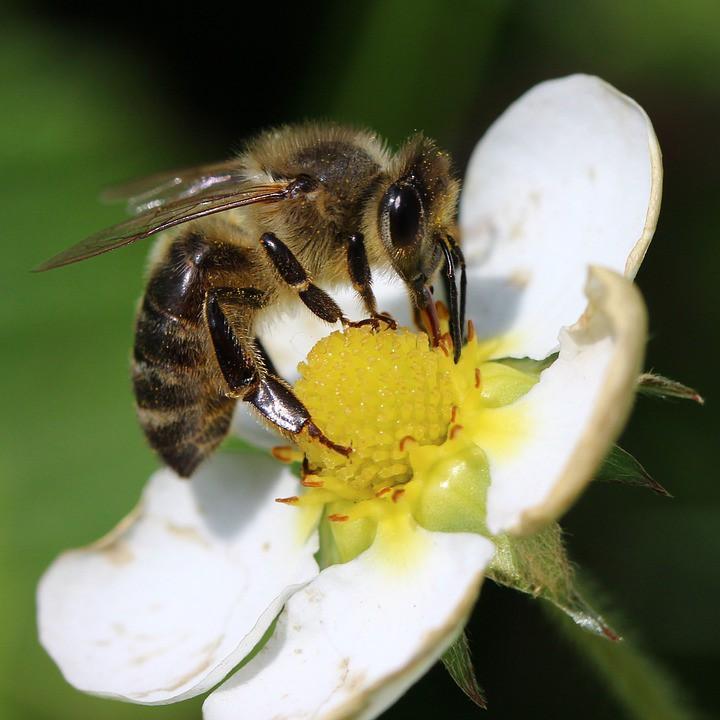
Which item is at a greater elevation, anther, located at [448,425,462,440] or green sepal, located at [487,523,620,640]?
green sepal, located at [487,523,620,640]

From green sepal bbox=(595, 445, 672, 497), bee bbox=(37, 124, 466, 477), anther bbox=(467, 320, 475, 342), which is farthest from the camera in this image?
anther bbox=(467, 320, 475, 342)

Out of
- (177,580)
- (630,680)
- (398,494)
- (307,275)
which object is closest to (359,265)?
(307,275)

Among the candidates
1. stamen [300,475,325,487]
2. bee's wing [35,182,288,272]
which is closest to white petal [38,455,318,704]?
stamen [300,475,325,487]

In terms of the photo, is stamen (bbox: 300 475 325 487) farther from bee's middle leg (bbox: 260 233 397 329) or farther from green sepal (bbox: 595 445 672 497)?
green sepal (bbox: 595 445 672 497)

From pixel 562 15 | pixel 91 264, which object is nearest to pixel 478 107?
pixel 562 15

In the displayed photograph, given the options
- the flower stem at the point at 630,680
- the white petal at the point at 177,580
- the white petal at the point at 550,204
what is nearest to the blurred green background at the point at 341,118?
the flower stem at the point at 630,680

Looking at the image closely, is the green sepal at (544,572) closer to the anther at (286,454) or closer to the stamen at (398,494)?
the stamen at (398,494)

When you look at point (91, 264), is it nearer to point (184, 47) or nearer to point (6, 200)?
point (6, 200)
